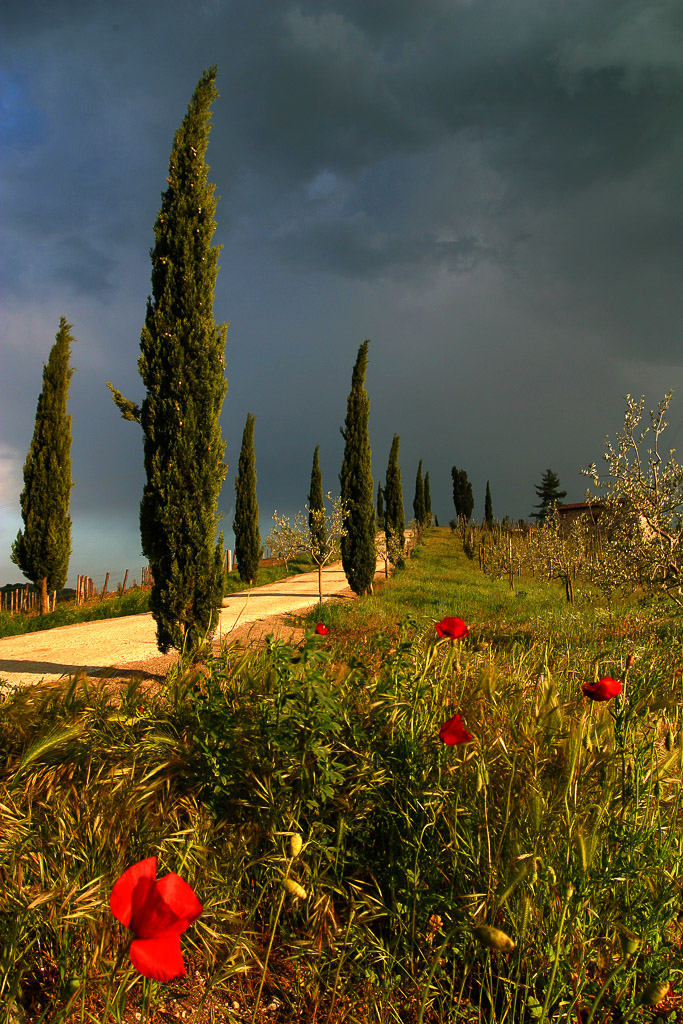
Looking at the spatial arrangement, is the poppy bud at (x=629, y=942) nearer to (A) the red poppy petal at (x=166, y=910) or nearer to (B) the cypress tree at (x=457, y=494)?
(A) the red poppy petal at (x=166, y=910)

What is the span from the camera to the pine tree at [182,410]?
8359 millimetres

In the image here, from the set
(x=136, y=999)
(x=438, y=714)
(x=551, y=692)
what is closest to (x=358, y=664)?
(x=438, y=714)

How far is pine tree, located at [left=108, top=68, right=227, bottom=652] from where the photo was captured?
329 inches

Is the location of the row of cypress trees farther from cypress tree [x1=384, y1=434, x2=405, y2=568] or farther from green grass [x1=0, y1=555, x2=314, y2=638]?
cypress tree [x1=384, y1=434, x2=405, y2=568]

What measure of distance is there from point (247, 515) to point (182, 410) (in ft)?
49.9

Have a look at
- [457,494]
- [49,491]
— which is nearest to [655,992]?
[49,491]

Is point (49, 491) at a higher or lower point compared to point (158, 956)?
higher

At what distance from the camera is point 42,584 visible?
17281 mm

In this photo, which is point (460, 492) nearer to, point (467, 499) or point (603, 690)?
point (467, 499)

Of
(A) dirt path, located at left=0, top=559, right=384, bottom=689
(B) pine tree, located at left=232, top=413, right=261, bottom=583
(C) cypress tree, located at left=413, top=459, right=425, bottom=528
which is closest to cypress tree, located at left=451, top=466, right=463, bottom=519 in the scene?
(C) cypress tree, located at left=413, top=459, right=425, bottom=528

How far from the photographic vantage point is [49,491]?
17438mm

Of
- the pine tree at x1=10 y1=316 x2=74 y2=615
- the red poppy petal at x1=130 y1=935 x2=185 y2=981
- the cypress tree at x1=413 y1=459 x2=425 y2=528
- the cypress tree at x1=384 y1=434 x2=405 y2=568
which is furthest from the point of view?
the cypress tree at x1=413 y1=459 x2=425 y2=528

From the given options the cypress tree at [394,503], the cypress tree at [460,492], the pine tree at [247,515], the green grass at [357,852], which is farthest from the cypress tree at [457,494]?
the green grass at [357,852]

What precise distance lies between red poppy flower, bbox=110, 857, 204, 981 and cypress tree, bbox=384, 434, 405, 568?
22555 millimetres
